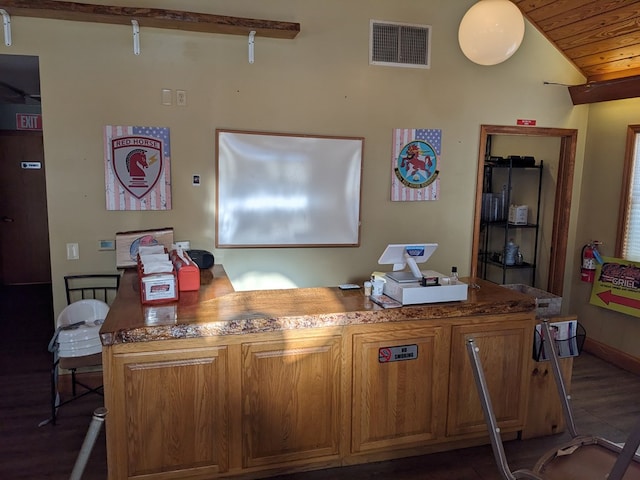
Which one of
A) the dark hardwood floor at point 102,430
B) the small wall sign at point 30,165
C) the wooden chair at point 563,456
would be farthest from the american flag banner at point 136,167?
the small wall sign at point 30,165

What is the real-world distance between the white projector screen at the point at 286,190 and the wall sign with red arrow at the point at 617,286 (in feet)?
7.25

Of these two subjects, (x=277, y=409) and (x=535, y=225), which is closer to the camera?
(x=277, y=409)

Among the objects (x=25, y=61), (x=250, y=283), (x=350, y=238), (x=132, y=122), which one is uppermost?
(x=25, y=61)

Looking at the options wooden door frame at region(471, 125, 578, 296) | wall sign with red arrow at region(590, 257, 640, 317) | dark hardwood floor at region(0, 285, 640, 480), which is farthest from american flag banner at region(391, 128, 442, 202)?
dark hardwood floor at region(0, 285, 640, 480)

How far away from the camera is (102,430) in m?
2.53

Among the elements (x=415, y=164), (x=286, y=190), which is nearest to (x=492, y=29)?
(x=415, y=164)

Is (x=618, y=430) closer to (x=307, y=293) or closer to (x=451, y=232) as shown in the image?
(x=451, y=232)

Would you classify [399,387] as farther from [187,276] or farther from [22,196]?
[22,196]

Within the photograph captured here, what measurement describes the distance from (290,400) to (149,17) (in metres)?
2.49

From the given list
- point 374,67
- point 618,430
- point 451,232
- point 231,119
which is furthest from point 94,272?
point 618,430

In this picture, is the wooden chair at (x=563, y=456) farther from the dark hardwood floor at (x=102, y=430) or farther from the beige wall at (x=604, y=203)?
the beige wall at (x=604, y=203)

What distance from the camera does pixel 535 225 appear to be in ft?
16.3

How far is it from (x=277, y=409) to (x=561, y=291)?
11.1 ft

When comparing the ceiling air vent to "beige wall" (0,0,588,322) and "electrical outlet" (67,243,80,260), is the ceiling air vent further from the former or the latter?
"electrical outlet" (67,243,80,260)
